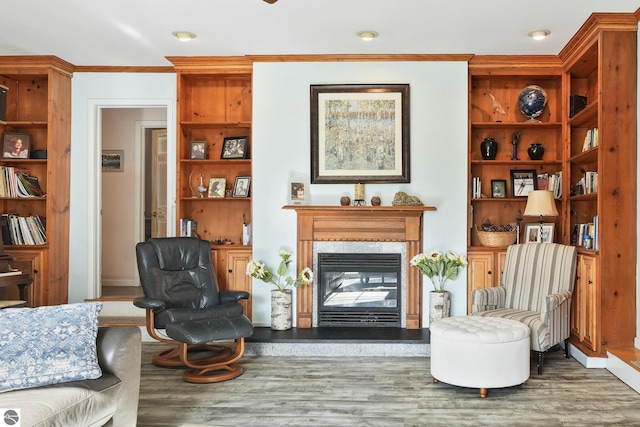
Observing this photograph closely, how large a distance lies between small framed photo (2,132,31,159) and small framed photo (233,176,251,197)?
6.96 feet

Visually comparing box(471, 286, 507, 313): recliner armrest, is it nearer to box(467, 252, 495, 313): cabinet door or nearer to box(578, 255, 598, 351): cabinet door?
box(467, 252, 495, 313): cabinet door

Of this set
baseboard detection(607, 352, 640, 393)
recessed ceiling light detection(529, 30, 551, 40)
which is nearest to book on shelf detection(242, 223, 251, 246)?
recessed ceiling light detection(529, 30, 551, 40)

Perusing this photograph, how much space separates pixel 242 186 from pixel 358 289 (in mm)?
1539

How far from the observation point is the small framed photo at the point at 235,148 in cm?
579

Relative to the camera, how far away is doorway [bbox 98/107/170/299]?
7.91 meters

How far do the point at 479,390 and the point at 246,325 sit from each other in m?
1.70

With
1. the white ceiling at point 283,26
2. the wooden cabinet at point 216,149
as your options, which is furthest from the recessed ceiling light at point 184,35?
the wooden cabinet at point 216,149

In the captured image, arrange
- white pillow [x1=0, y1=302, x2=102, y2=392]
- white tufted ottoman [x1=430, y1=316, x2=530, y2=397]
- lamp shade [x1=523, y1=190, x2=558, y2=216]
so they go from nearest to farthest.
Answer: white pillow [x1=0, y1=302, x2=102, y2=392], white tufted ottoman [x1=430, y1=316, x2=530, y2=397], lamp shade [x1=523, y1=190, x2=558, y2=216]

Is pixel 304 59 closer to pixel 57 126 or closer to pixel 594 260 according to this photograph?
pixel 57 126

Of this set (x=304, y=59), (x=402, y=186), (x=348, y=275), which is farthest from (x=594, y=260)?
(x=304, y=59)

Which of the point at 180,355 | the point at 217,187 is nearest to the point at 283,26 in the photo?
the point at 217,187

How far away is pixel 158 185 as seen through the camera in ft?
26.2

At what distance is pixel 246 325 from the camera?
428 cm

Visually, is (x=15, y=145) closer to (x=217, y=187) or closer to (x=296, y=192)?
(x=217, y=187)
